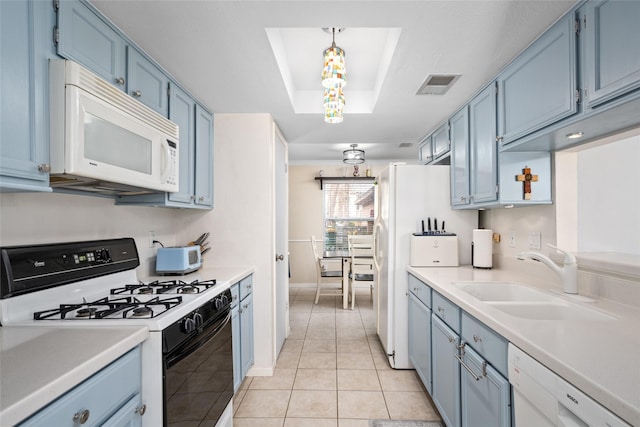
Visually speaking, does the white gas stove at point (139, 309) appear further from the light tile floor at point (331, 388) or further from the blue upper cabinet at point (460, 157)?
the blue upper cabinet at point (460, 157)

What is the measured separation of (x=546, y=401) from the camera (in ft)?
3.09

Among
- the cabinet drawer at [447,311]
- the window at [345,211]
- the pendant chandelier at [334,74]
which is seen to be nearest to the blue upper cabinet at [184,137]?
the pendant chandelier at [334,74]

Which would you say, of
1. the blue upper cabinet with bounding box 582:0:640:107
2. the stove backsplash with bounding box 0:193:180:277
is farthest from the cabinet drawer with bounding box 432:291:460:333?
the stove backsplash with bounding box 0:193:180:277

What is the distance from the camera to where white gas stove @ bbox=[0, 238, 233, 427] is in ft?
3.96

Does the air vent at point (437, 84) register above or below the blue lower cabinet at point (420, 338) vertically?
above

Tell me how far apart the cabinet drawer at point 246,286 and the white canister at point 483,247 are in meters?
1.84

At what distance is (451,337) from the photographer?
1735 mm

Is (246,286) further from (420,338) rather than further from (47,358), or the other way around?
(47,358)

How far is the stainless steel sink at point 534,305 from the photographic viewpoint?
4.72ft

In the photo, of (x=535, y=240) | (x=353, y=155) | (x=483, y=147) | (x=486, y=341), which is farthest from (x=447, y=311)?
(x=353, y=155)

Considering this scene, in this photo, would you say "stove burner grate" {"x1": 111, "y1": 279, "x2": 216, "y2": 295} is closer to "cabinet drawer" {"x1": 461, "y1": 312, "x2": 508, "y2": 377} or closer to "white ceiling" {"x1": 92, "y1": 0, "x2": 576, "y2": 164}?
"white ceiling" {"x1": 92, "y1": 0, "x2": 576, "y2": 164}

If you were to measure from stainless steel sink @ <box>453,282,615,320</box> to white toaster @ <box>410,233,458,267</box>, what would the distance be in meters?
0.60

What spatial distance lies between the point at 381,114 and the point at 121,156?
1990 millimetres

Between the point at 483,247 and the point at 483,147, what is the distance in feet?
2.59
